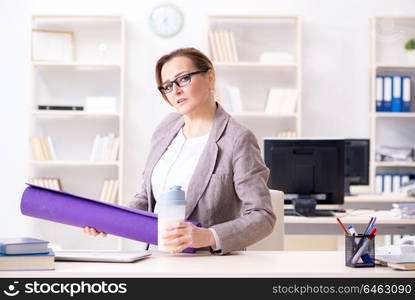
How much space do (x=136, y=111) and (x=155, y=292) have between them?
171 inches

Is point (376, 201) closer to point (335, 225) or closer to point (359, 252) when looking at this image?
point (335, 225)

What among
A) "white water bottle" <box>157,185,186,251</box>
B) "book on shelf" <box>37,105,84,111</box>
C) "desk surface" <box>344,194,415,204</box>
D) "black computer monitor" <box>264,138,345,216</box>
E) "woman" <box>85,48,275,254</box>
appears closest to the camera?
"white water bottle" <box>157,185,186,251</box>

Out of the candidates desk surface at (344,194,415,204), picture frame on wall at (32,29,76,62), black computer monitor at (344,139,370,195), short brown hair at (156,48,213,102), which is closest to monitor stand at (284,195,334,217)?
desk surface at (344,194,415,204)

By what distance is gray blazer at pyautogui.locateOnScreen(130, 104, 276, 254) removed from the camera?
2.06m

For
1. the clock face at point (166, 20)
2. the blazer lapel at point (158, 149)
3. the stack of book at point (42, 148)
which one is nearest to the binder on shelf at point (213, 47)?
the clock face at point (166, 20)

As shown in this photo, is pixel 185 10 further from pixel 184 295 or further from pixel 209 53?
pixel 184 295

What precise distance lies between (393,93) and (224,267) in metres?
4.32

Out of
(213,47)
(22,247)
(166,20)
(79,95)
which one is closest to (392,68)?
(213,47)

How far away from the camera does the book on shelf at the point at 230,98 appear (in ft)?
18.2

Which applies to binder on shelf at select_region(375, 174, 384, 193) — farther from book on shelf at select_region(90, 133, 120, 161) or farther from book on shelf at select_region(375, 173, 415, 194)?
A: book on shelf at select_region(90, 133, 120, 161)

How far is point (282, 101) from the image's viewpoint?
5.61m

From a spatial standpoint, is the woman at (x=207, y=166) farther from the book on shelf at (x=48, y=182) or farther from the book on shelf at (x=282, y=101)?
the book on shelf at (x=48, y=182)

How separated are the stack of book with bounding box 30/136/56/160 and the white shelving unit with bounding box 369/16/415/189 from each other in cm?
266

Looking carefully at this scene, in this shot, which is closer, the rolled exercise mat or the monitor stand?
the rolled exercise mat
